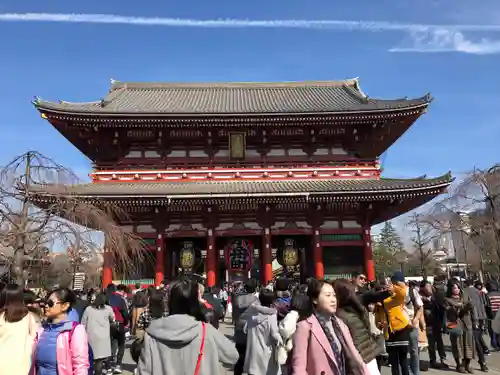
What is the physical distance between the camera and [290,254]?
18797 mm

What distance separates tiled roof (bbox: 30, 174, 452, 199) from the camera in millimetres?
16297

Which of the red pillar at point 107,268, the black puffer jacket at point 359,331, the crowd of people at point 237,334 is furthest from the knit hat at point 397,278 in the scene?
the red pillar at point 107,268

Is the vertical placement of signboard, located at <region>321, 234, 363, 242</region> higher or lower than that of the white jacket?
higher

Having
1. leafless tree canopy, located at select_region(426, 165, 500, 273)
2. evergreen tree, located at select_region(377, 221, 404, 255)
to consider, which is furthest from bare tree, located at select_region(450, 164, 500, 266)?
evergreen tree, located at select_region(377, 221, 404, 255)

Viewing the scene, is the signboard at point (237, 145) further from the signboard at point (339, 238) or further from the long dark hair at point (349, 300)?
the long dark hair at point (349, 300)

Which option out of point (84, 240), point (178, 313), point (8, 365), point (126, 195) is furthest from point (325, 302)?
point (126, 195)

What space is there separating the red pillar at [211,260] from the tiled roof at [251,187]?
2.43 meters

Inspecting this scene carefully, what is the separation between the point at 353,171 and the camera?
1920 cm

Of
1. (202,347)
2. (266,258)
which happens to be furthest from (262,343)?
(266,258)

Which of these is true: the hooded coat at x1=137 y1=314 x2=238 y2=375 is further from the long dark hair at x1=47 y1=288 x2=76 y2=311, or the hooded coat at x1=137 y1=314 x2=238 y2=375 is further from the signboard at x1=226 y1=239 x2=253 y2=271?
the signboard at x1=226 y1=239 x2=253 y2=271

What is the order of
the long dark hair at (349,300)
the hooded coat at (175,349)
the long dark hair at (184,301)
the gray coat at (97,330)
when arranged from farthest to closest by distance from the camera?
1. the gray coat at (97,330)
2. the long dark hair at (349,300)
3. the long dark hair at (184,301)
4. the hooded coat at (175,349)

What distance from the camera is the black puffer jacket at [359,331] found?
4.13 metres

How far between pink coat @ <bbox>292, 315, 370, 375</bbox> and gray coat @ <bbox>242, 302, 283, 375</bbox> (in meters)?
1.64

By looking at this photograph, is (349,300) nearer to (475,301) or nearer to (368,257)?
(475,301)
